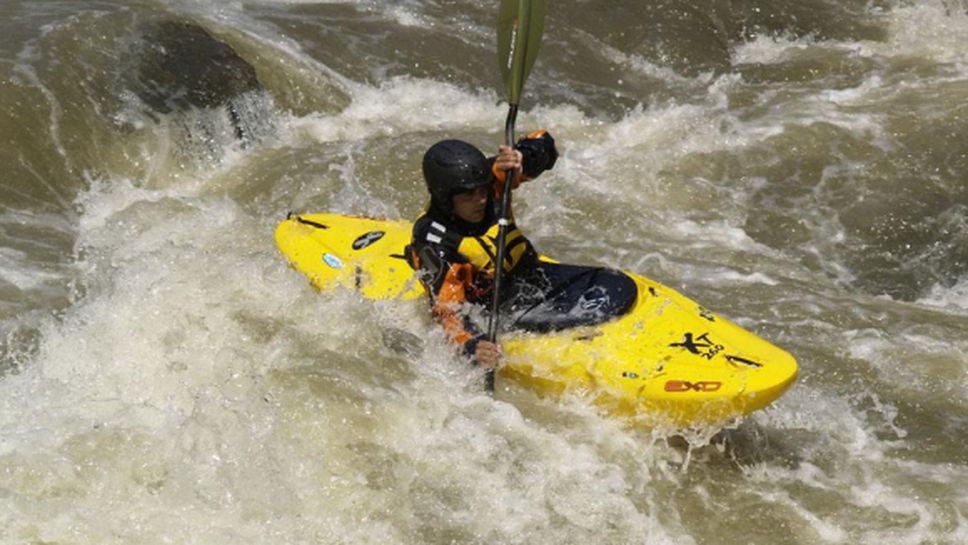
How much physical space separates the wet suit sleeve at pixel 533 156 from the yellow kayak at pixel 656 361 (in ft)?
1.86

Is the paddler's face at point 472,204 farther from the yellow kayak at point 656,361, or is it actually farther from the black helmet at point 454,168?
the yellow kayak at point 656,361

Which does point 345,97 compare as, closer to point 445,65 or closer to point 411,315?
point 445,65

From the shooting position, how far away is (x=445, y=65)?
27.6 feet

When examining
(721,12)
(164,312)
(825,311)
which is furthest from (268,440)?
(721,12)

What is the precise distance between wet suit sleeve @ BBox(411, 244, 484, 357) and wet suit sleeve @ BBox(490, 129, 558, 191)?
0.38 meters

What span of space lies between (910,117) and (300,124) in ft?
13.0

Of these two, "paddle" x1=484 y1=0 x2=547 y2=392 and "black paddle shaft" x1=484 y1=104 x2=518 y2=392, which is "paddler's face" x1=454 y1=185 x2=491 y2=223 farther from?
"paddle" x1=484 y1=0 x2=547 y2=392

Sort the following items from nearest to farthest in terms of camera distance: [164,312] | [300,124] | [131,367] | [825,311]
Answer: [131,367] < [164,312] < [825,311] < [300,124]

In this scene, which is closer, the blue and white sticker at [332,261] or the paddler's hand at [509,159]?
the paddler's hand at [509,159]

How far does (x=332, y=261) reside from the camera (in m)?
5.21

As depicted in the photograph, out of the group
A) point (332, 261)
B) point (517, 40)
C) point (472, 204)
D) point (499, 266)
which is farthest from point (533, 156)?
point (332, 261)

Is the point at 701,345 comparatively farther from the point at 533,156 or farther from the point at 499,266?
the point at 533,156

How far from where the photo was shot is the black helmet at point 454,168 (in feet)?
13.9

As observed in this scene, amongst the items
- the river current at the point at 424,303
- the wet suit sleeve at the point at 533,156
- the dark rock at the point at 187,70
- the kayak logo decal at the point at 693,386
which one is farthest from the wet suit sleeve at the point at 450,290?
the dark rock at the point at 187,70
